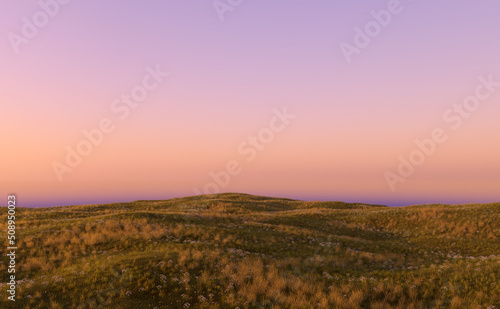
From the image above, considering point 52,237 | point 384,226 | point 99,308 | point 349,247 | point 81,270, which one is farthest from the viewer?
point 384,226

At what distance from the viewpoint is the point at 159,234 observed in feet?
77.3

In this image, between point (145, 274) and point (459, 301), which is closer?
point (459, 301)

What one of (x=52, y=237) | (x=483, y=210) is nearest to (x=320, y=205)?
(x=483, y=210)

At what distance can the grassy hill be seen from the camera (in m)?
12.5

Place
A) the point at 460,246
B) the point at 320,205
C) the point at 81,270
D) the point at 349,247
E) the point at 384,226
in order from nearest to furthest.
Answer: the point at 81,270 → the point at 349,247 → the point at 460,246 → the point at 384,226 → the point at 320,205

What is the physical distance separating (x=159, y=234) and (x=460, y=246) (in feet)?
101

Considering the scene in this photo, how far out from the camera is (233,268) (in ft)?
52.5

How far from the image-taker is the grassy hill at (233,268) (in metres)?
12.5

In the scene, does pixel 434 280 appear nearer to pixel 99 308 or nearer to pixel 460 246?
pixel 99 308

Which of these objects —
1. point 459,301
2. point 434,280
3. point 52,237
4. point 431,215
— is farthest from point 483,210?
point 52,237

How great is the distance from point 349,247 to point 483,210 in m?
29.8

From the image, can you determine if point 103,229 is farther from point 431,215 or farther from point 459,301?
point 431,215

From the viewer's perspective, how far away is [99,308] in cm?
1148

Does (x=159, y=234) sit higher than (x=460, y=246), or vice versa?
(x=159, y=234)
